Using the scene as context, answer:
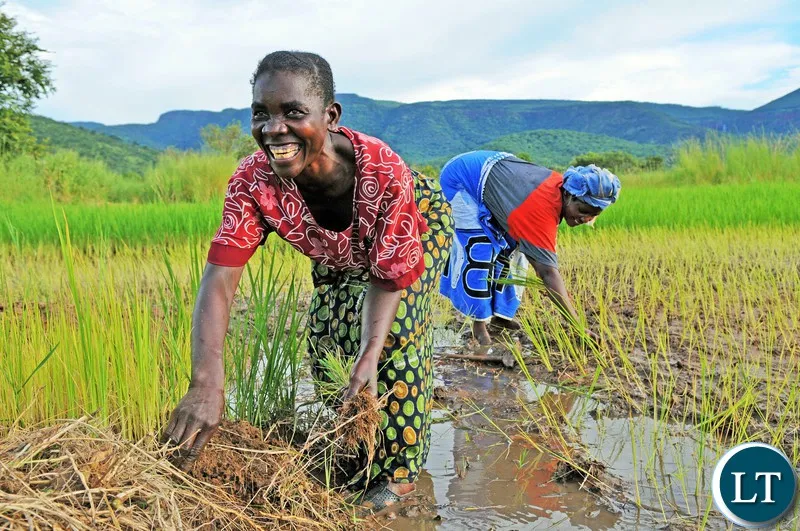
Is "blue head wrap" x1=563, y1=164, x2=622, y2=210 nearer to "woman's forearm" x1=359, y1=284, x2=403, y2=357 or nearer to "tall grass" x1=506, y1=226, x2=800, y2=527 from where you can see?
"tall grass" x1=506, y1=226, x2=800, y2=527

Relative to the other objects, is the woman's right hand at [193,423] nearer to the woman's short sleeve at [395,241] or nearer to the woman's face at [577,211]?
the woman's short sleeve at [395,241]

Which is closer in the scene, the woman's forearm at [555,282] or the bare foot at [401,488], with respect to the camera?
the bare foot at [401,488]

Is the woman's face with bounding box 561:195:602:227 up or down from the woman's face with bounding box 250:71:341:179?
down

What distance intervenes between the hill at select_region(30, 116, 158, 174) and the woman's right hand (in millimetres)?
35581

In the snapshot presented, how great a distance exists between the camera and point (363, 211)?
2.46 m

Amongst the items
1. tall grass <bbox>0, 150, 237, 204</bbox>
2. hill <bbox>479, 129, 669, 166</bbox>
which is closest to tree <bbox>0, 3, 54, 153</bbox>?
tall grass <bbox>0, 150, 237, 204</bbox>

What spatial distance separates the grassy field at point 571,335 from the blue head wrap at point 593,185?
1.90 feet

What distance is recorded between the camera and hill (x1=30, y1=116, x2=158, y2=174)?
3666 cm

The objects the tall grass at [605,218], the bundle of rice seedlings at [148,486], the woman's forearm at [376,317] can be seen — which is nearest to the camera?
the bundle of rice seedlings at [148,486]

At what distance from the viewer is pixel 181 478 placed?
192cm

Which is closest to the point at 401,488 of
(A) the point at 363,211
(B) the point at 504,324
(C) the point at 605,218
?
(A) the point at 363,211

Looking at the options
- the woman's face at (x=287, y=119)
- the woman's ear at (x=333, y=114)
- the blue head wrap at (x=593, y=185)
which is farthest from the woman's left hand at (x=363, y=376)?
the blue head wrap at (x=593, y=185)

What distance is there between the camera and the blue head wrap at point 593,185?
13.7ft

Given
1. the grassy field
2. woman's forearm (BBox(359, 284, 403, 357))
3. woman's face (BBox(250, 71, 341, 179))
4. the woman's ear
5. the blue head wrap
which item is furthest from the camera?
the blue head wrap
